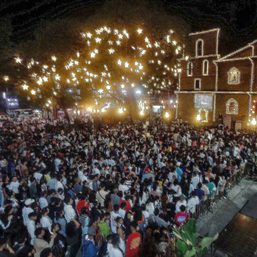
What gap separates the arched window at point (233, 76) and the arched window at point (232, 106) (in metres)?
1.76

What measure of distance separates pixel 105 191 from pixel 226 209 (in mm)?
5373

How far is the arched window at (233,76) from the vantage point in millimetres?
32594

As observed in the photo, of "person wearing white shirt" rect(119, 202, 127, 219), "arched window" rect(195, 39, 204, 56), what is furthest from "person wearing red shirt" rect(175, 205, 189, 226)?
"arched window" rect(195, 39, 204, 56)

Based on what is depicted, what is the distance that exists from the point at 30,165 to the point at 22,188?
10.7ft

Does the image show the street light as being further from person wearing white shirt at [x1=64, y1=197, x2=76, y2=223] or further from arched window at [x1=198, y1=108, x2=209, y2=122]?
person wearing white shirt at [x1=64, y1=197, x2=76, y2=223]

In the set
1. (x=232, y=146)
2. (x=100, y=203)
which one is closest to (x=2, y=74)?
(x=232, y=146)

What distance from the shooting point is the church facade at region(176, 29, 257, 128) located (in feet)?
104

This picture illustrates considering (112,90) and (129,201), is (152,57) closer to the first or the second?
(112,90)

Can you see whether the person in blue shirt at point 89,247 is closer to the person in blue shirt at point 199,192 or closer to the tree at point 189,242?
the tree at point 189,242

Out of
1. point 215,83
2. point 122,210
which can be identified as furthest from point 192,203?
point 215,83

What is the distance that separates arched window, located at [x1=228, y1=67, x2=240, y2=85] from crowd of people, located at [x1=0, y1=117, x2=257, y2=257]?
1499 cm

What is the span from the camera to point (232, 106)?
33438 millimetres

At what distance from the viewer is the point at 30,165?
13.5 metres

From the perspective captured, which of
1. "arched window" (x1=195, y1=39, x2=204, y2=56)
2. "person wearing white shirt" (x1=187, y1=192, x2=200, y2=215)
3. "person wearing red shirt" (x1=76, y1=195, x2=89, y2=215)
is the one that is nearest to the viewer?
A: "person wearing red shirt" (x1=76, y1=195, x2=89, y2=215)
